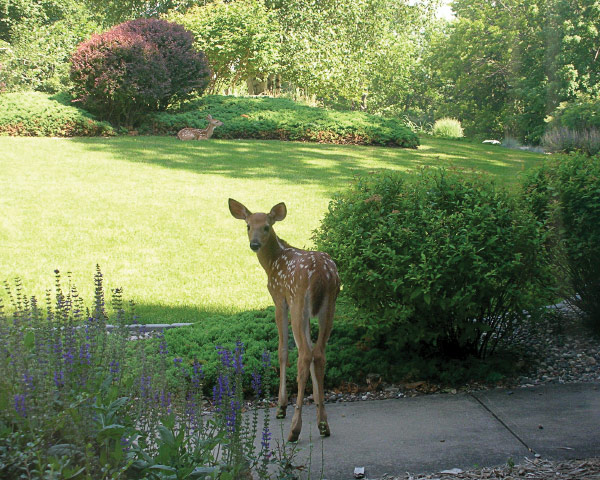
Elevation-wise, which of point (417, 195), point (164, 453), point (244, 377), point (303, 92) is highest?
point (303, 92)

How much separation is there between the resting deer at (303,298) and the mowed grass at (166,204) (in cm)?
265

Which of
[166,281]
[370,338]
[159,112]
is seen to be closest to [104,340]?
[370,338]

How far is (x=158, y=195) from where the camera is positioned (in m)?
12.4

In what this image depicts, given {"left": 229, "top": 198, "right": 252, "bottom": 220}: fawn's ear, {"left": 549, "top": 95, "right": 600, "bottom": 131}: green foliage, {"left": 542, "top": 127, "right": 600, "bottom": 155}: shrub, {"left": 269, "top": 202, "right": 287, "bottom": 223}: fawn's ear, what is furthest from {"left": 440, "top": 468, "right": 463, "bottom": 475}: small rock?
{"left": 549, "top": 95, "right": 600, "bottom": 131}: green foliage

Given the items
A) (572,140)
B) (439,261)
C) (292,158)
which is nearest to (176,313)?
(439,261)

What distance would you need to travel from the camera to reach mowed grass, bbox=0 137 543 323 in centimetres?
818

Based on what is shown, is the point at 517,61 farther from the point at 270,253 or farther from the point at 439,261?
the point at 270,253

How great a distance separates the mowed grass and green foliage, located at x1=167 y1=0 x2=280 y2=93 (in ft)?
28.3

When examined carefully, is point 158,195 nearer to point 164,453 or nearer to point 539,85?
point 164,453

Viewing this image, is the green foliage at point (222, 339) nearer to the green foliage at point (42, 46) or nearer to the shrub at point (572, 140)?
the shrub at point (572, 140)

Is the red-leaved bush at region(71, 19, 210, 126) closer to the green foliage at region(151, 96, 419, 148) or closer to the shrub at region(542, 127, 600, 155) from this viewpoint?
the green foliage at region(151, 96, 419, 148)

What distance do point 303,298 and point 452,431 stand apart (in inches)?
52.6

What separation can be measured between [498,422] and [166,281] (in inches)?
191

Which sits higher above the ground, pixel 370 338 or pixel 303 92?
pixel 303 92
